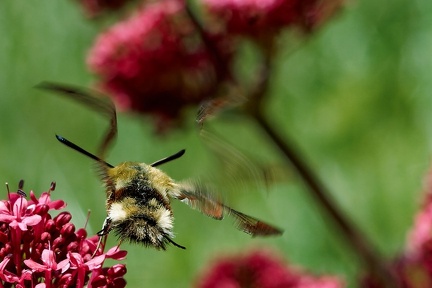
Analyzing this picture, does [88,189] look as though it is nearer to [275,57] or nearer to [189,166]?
[189,166]

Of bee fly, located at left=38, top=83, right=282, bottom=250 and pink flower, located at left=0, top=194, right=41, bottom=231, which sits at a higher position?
bee fly, located at left=38, top=83, right=282, bottom=250

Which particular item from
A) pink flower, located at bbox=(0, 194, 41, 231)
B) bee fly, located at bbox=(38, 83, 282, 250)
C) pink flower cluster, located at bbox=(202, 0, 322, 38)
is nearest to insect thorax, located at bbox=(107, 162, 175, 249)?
bee fly, located at bbox=(38, 83, 282, 250)

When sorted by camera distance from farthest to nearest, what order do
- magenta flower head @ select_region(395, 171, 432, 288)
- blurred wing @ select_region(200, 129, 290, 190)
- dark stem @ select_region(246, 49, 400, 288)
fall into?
magenta flower head @ select_region(395, 171, 432, 288)
dark stem @ select_region(246, 49, 400, 288)
blurred wing @ select_region(200, 129, 290, 190)

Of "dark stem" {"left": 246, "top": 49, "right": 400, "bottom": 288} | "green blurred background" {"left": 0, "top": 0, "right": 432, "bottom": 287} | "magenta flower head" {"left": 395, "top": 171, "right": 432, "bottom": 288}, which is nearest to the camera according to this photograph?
"dark stem" {"left": 246, "top": 49, "right": 400, "bottom": 288}

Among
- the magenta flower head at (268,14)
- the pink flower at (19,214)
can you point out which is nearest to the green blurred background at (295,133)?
the magenta flower head at (268,14)

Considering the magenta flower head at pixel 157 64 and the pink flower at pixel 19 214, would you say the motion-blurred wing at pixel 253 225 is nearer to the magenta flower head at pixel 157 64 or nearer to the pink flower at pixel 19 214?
the pink flower at pixel 19 214

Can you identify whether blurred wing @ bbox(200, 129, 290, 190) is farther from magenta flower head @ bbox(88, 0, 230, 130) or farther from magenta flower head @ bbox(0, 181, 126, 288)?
magenta flower head @ bbox(88, 0, 230, 130)
